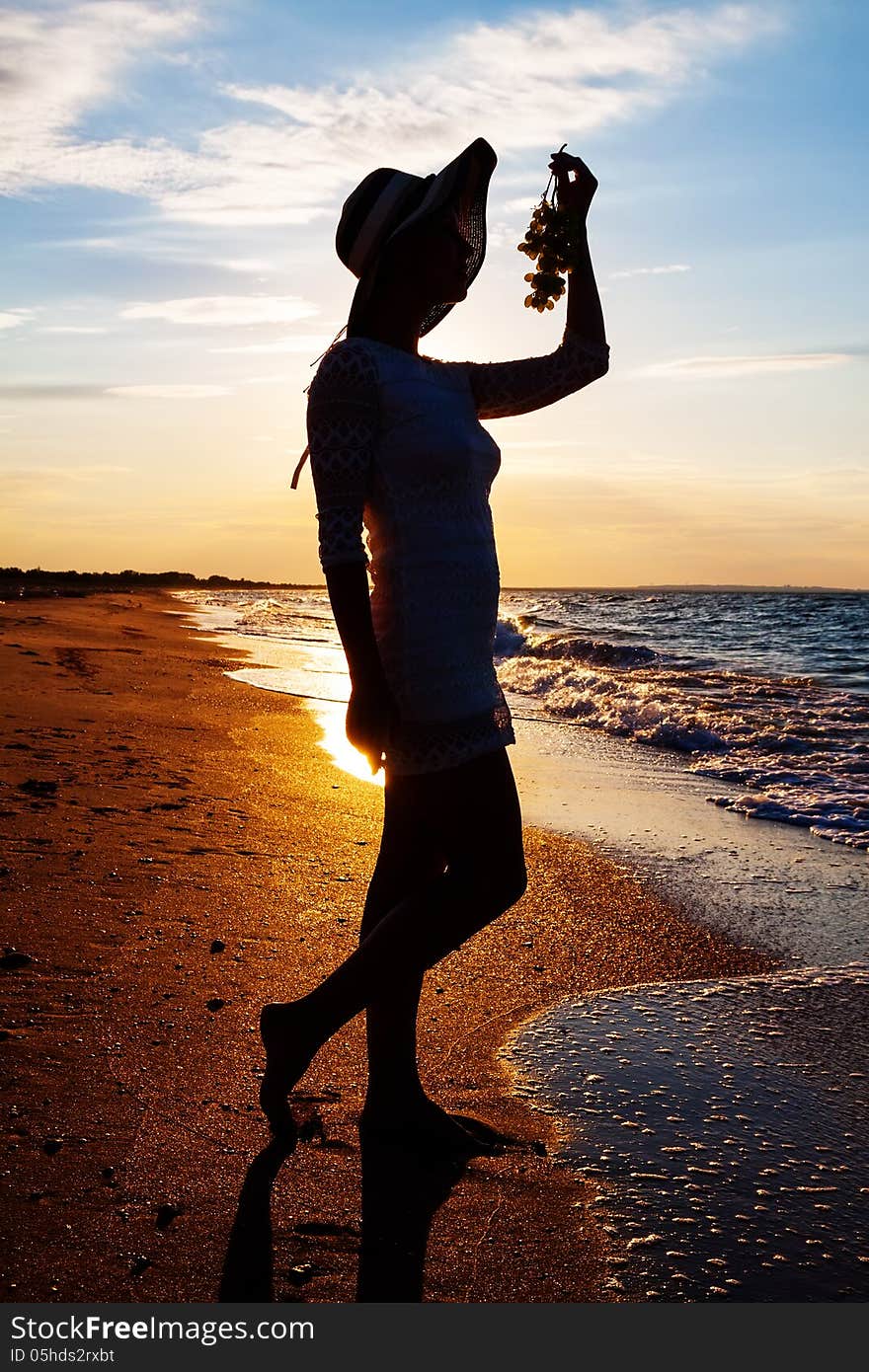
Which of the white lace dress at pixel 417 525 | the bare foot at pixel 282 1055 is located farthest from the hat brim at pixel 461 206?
the bare foot at pixel 282 1055

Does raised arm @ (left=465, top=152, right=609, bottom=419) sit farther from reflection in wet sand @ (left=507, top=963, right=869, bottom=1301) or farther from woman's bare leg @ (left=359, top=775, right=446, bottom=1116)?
reflection in wet sand @ (left=507, top=963, right=869, bottom=1301)

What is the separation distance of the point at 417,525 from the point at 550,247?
851 millimetres

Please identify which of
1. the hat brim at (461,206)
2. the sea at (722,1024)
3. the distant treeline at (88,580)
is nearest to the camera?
the sea at (722,1024)

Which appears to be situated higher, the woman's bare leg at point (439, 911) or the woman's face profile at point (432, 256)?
the woman's face profile at point (432, 256)

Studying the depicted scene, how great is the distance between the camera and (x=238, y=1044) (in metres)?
3.02

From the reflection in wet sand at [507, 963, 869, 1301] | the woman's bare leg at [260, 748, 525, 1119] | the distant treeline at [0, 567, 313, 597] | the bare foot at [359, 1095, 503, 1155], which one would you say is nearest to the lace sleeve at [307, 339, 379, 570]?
the woman's bare leg at [260, 748, 525, 1119]

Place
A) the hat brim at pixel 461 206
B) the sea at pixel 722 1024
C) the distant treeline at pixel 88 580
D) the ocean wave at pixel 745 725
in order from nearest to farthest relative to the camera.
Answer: the sea at pixel 722 1024 < the hat brim at pixel 461 206 < the ocean wave at pixel 745 725 < the distant treeline at pixel 88 580

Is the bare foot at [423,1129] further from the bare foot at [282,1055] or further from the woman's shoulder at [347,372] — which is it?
the woman's shoulder at [347,372]

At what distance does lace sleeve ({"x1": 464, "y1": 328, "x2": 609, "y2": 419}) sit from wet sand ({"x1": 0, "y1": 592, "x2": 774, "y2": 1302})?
171 centimetres

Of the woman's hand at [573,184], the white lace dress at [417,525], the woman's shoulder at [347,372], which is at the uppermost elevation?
the woman's hand at [573,184]

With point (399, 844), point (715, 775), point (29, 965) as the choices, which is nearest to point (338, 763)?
point (715, 775)

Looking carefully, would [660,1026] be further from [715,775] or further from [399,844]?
[715,775]

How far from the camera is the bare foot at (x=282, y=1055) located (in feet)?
8.07

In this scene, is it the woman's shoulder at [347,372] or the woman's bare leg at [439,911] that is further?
the woman's bare leg at [439,911]
